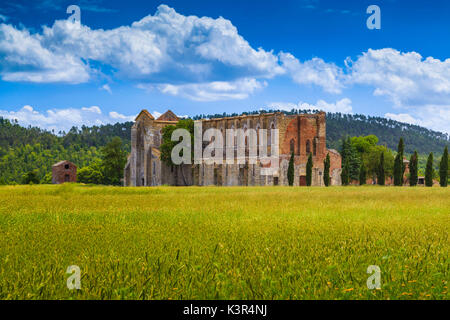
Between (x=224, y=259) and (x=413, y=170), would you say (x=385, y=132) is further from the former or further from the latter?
(x=224, y=259)

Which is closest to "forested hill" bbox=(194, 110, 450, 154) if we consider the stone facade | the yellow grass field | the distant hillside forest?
the distant hillside forest

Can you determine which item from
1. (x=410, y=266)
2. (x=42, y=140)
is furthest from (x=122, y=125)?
(x=410, y=266)

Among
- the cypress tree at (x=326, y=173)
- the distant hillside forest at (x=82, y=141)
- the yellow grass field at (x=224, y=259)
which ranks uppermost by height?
the distant hillside forest at (x=82, y=141)

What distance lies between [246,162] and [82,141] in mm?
89174

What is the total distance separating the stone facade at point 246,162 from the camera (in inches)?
2527

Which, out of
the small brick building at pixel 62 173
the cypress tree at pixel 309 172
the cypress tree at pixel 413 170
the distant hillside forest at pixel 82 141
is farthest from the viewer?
the distant hillside forest at pixel 82 141

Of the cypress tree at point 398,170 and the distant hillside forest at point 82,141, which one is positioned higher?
the distant hillside forest at point 82,141

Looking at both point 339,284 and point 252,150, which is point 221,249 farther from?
point 252,150

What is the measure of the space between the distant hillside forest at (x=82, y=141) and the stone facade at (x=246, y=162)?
35.4 meters

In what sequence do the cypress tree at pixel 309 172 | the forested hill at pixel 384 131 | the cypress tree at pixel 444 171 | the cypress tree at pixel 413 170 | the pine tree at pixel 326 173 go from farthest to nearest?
the forested hill at pixel 384 131 < the pine tree at pixel 326 173 < the cypress tree at pixel 309 172 < the cypress tree at pixel 413 170 < the cypress tree at pixel 444 171

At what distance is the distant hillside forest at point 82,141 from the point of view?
118812 millimetres

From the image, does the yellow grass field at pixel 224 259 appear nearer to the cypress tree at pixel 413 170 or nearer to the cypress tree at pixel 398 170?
the cypress tree at pixel 398 170

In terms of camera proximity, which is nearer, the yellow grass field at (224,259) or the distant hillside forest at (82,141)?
the yellow grass field at (224,259)

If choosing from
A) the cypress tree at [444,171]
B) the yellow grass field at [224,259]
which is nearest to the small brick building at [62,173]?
the cypress tree at [444,171]
